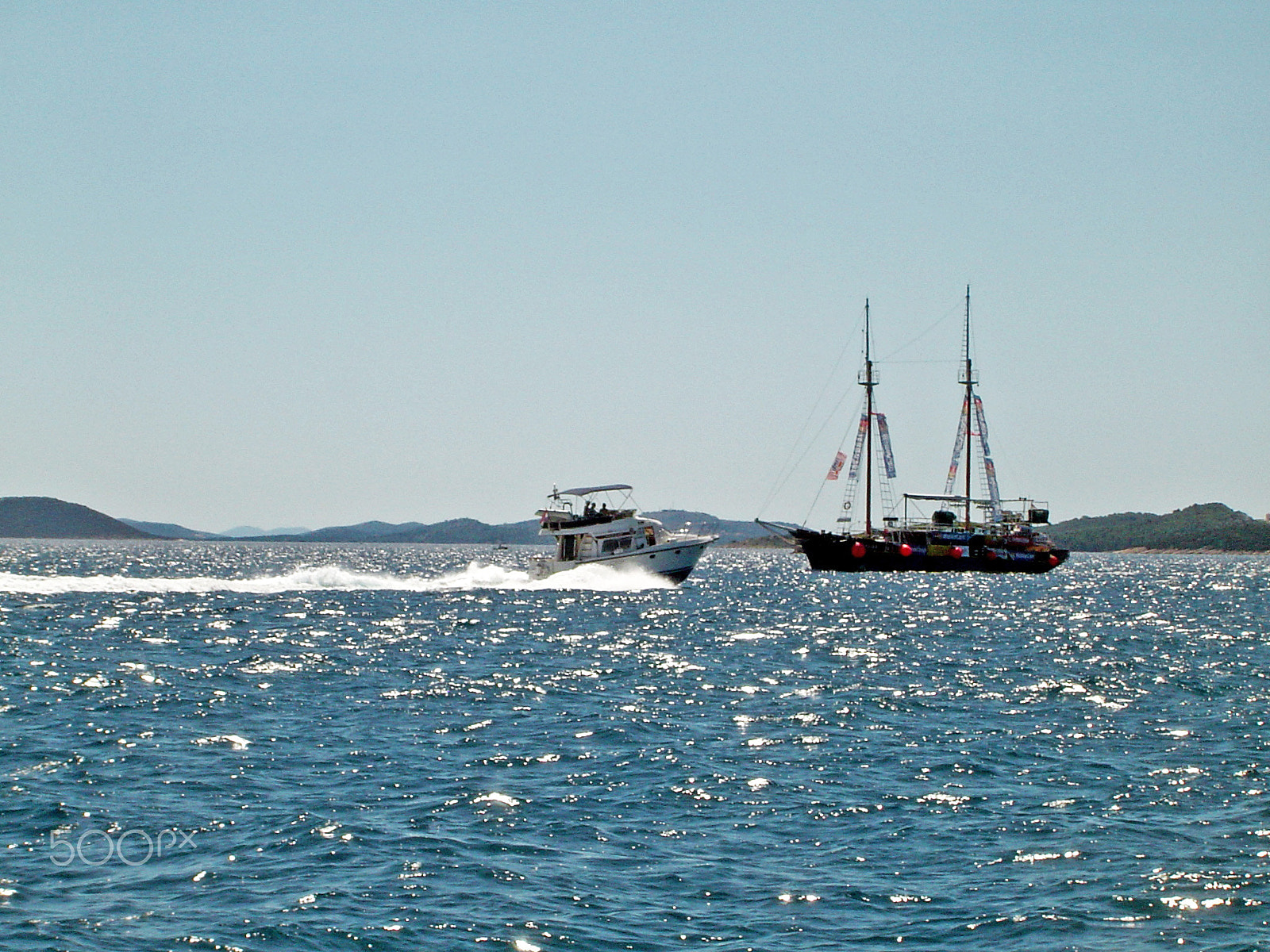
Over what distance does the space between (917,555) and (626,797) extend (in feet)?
387

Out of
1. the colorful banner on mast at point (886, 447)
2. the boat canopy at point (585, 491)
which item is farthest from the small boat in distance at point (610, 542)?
the colorful banner on mast at point (886, 447)

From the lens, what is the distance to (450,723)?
2819 cm

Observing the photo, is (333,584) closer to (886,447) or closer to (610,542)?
(610,542)

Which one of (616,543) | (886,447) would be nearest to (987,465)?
(886,447)

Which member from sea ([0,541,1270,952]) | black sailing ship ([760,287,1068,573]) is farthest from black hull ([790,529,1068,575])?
sea ([0,541,1270,952])

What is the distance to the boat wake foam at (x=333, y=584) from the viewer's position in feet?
257

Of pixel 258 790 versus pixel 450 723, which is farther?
pixel 450 723

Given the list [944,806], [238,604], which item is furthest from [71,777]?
[238,604]

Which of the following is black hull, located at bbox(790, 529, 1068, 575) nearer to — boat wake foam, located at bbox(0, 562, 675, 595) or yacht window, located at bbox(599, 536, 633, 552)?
boat wake foam, located at bbox(0, 562, 675, 595)

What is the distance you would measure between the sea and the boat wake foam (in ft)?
111

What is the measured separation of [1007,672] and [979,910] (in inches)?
982

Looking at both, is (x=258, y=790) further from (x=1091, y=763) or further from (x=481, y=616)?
(x=481, y=616)

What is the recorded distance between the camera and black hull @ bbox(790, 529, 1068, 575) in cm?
13375

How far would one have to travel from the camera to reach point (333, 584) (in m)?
89.2
